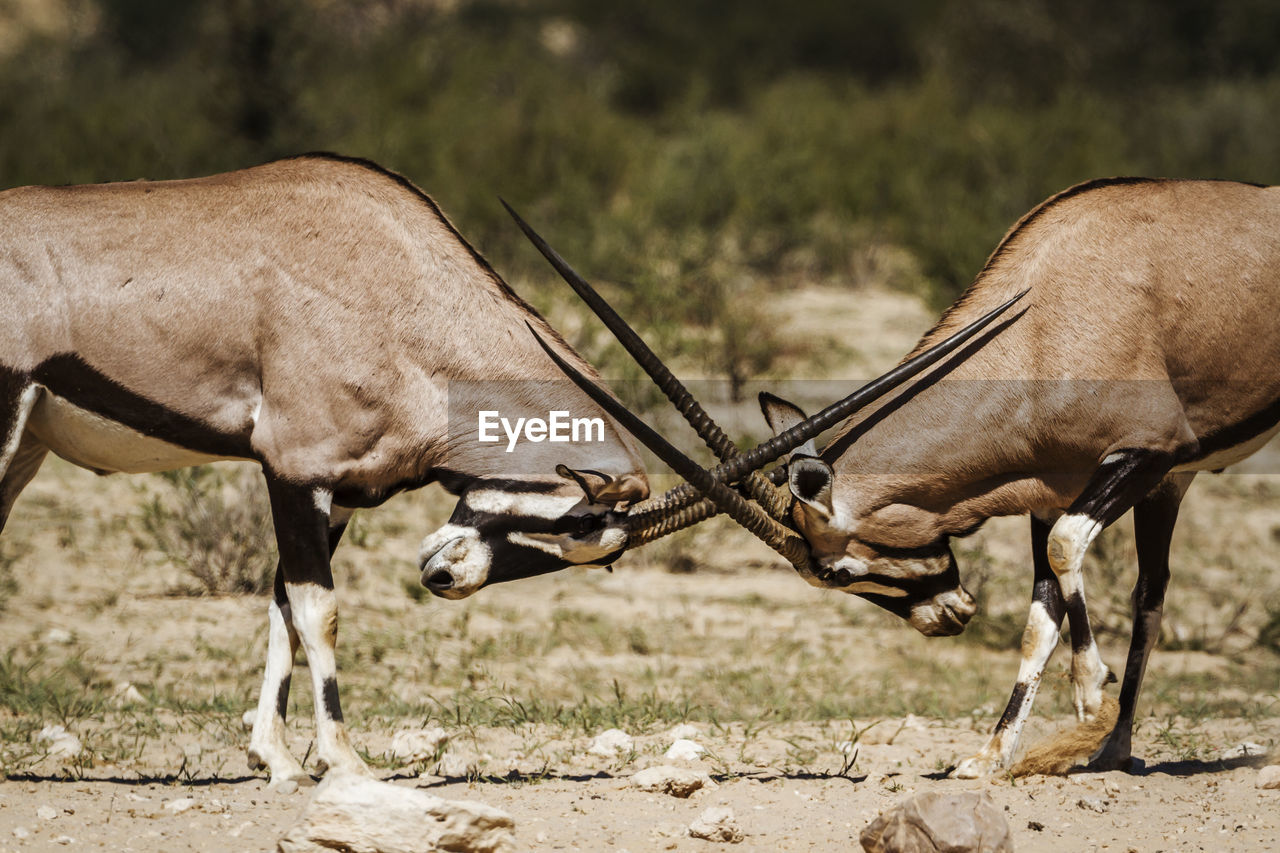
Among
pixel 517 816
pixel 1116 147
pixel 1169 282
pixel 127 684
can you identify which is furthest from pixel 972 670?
pixel 1116 147

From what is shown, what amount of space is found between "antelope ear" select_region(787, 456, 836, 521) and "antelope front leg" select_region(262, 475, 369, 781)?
5.90 ft

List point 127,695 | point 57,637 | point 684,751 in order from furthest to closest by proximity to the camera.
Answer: point 57,637 < point 127,695 < point 684,751

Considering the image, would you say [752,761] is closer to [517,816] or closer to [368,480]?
[517,816]

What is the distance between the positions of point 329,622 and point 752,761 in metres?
1.82

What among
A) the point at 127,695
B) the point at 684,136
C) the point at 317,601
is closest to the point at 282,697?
the point at 317,601

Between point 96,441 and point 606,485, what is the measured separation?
198 centimetres

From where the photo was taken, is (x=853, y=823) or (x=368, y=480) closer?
(x=853, y=823)

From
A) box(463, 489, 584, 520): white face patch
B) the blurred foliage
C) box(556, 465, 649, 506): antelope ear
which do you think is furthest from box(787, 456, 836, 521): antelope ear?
the blurred foliage

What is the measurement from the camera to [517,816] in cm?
511

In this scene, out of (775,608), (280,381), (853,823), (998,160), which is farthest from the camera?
(998,160)

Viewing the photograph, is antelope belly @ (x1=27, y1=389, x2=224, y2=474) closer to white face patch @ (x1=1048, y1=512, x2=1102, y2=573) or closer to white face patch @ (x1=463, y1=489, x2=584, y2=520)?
white face patch @ (x1=463, y1=489, x2=584, y2=520)

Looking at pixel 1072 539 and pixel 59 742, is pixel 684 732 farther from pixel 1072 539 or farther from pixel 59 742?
pixel 59 742

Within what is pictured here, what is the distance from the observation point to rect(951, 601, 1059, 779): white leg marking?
18.8 feet

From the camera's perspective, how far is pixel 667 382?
5.76 meters
